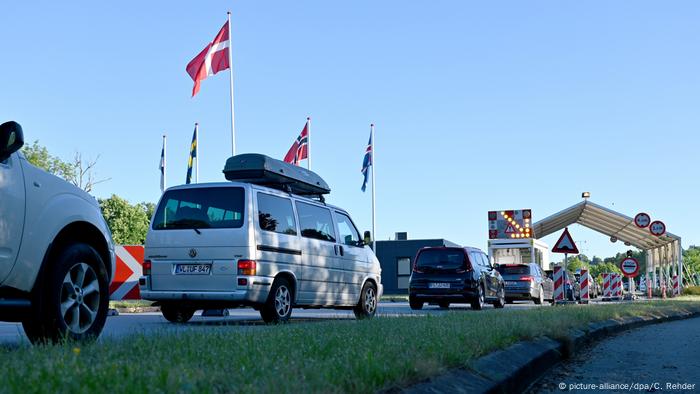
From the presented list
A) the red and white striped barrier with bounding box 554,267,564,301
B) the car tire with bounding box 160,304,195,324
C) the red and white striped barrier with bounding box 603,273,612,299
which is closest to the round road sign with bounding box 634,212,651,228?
the red and white striped barrier with bounding box 603,273,612,299

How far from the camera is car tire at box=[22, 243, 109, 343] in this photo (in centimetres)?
607

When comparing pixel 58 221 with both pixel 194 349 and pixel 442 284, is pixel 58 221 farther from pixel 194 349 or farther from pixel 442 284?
pixel 442 284

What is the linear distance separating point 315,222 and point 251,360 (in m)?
7.92

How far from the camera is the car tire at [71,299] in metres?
6.07

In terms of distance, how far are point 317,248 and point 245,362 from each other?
7.80m

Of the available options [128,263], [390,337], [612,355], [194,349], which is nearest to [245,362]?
[194,349]

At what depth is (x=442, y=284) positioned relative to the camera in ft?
68.3

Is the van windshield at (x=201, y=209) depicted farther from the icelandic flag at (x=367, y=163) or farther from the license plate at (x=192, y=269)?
the icelandic flag at (x=367, y=163)

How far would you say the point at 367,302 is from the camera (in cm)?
1413

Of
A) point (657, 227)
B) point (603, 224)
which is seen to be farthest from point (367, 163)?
point (657, 227)

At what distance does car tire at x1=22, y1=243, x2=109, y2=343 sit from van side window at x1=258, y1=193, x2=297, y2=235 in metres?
4.32

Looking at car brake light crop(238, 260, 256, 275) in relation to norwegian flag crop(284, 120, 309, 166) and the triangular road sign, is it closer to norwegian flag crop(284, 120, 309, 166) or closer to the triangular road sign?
the triangular road sign

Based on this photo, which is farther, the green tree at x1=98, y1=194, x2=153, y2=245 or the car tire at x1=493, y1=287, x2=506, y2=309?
the green tree at x1=98, y1=194, x2=153, y2=245

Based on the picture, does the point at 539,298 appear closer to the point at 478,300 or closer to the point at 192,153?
the point at 478,300
